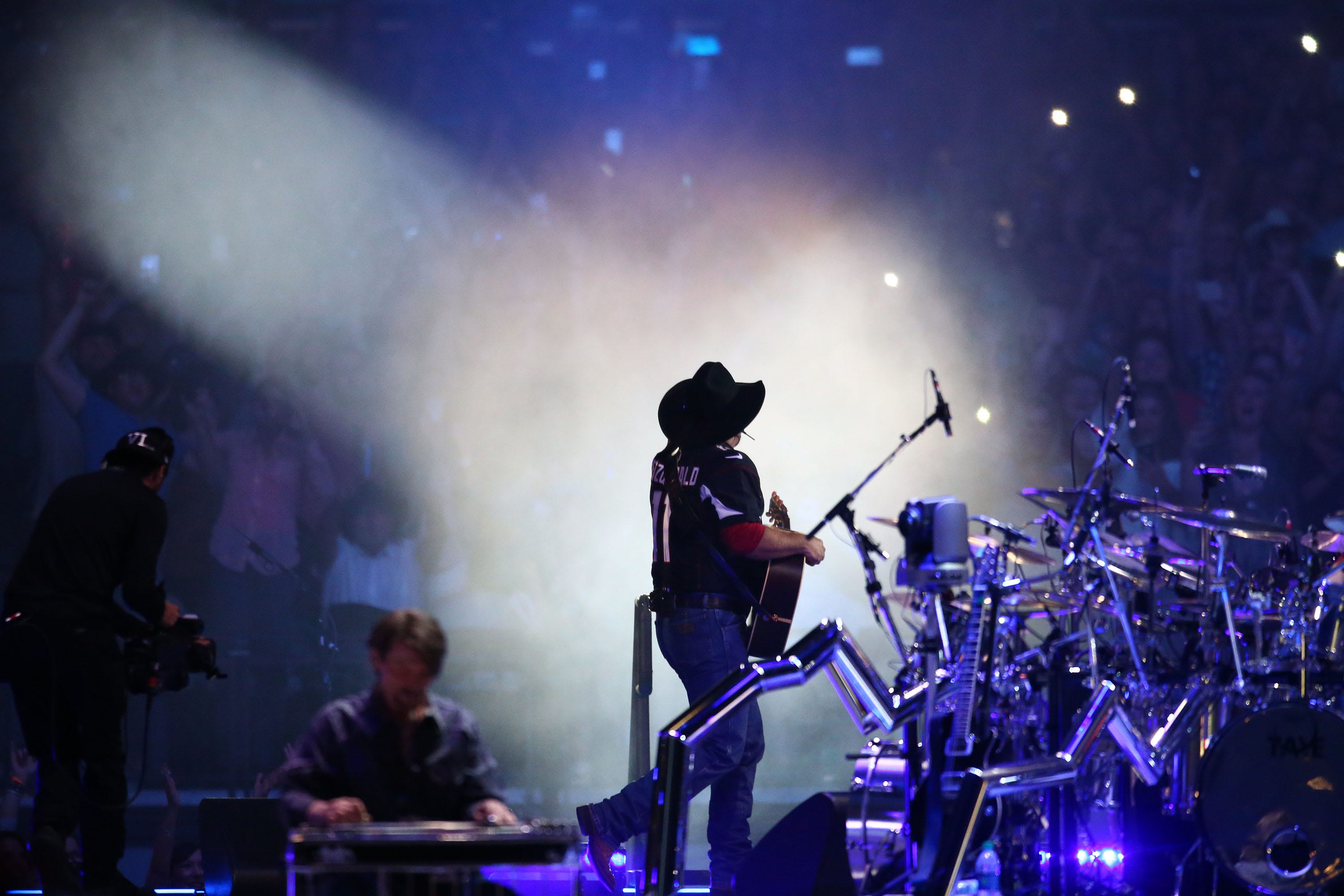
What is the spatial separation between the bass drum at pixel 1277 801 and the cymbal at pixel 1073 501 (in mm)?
→ 720

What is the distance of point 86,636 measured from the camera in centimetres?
403

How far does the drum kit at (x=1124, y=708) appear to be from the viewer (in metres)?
2.96

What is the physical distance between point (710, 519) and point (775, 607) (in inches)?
13.8

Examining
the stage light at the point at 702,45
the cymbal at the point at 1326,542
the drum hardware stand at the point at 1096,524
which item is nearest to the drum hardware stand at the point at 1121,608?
the drum hardware stand at the point at 1096,524

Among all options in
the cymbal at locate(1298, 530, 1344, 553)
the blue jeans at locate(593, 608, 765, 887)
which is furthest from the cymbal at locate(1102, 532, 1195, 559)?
the blue jeans at locate(593, 608, 765, 887)

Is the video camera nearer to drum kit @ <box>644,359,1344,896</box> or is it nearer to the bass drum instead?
drum kit @ <box>644,359,1344,896</box>

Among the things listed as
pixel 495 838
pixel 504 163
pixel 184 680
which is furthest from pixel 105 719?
pixel 504 163

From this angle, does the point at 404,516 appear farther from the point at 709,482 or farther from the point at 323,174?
the point at 709,482

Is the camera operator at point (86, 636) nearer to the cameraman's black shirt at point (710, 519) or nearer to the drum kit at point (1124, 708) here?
the cameraman's black shirt at point (710, 519)

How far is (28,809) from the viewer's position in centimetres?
646

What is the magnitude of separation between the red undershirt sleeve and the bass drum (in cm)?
155

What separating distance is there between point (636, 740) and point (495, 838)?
225cm

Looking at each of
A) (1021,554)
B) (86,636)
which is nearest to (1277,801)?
(1021,554)

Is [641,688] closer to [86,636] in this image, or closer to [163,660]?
[163,660]
